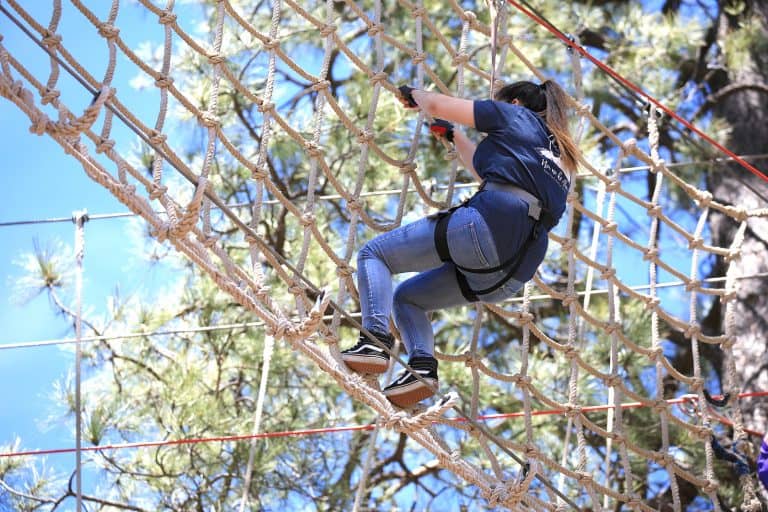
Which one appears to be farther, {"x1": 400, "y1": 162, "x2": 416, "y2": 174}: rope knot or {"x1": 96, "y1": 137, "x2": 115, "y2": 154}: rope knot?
{"x1": 400, "y1": 162, "x2": 416, "y2": 174}: rope knot

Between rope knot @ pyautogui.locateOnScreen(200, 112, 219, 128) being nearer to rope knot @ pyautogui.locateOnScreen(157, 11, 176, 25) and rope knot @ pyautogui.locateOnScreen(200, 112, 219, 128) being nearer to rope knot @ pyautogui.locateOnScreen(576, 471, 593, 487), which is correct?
rope knot @ pyautogui.locateOnScreen(157, 11, 176, 25)

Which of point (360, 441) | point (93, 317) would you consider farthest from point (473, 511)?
point (93, 317)

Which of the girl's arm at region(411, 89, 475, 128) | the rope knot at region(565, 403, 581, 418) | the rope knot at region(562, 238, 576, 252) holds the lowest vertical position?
the rope knot at region(565, 403, 581, 418)

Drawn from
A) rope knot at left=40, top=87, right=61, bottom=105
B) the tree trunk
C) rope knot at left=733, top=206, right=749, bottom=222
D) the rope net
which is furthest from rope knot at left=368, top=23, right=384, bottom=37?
the tree trunk

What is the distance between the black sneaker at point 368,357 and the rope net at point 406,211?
0.03m

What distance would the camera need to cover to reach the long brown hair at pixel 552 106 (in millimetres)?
2631

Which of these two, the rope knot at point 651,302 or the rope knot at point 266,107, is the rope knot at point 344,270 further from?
the rope knot at point 651,302

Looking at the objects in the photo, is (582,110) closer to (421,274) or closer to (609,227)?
(609,227)

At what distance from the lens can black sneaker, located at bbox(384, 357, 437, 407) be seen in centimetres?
251

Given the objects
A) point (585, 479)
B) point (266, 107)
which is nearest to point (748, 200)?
point (585, 479)

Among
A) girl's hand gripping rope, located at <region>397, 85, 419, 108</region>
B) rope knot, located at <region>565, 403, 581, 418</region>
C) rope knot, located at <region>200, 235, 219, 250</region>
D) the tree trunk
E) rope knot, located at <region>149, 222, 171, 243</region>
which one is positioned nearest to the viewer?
rope knot, located at <region>149, 222, 171, 243</region>

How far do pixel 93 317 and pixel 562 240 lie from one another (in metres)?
2.10

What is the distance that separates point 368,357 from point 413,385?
0.10 meters

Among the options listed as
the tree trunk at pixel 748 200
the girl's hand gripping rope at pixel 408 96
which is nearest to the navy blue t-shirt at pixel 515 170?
the girl's hand gripping rope at pixel 408 96
